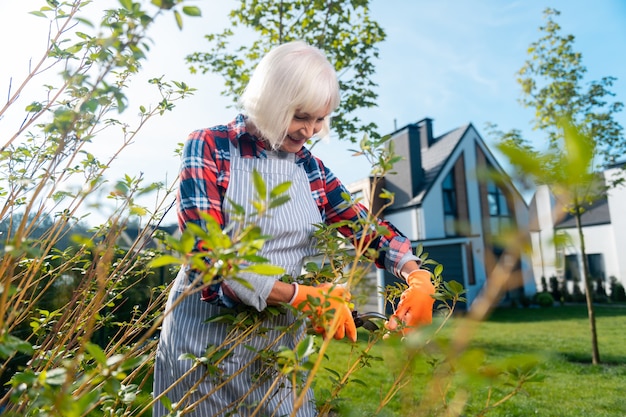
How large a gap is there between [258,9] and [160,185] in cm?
652

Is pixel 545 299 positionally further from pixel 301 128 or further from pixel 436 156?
pixel 301 128

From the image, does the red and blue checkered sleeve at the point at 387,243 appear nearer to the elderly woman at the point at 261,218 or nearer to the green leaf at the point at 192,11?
the elderly woman at the point at 261,218

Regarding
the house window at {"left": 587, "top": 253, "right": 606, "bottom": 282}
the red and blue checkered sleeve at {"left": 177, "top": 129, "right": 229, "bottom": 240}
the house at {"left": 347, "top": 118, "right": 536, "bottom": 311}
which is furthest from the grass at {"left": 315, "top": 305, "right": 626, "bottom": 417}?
the house window at {"left": 587, "top": 253, "right": 606, "bottom": 282}

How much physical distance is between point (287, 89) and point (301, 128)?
0.53ft

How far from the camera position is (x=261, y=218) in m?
1.66

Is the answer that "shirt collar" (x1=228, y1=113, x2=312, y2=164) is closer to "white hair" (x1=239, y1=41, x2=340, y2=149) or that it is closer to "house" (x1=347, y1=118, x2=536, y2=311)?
"white hair" (x1=239, y1=41, x2=340, y2=149)

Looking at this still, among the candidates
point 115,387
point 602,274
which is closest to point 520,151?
point 115,387

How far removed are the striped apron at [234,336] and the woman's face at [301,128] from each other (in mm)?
95

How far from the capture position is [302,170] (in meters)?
1.90

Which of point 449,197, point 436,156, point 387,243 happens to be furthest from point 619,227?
point 387,243

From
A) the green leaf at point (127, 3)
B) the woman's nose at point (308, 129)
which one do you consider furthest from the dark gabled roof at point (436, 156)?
the green leaf at point (127, 3)

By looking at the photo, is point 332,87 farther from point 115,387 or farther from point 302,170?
point 115,387

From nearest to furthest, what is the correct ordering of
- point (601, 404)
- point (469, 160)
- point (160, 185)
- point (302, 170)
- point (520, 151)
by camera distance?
1. point (520, 151)
2. point (302, 170)
3. point (160, 185)
4. point (601, 404)
5. point (469, 160)

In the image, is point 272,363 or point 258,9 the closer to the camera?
point 272,363
